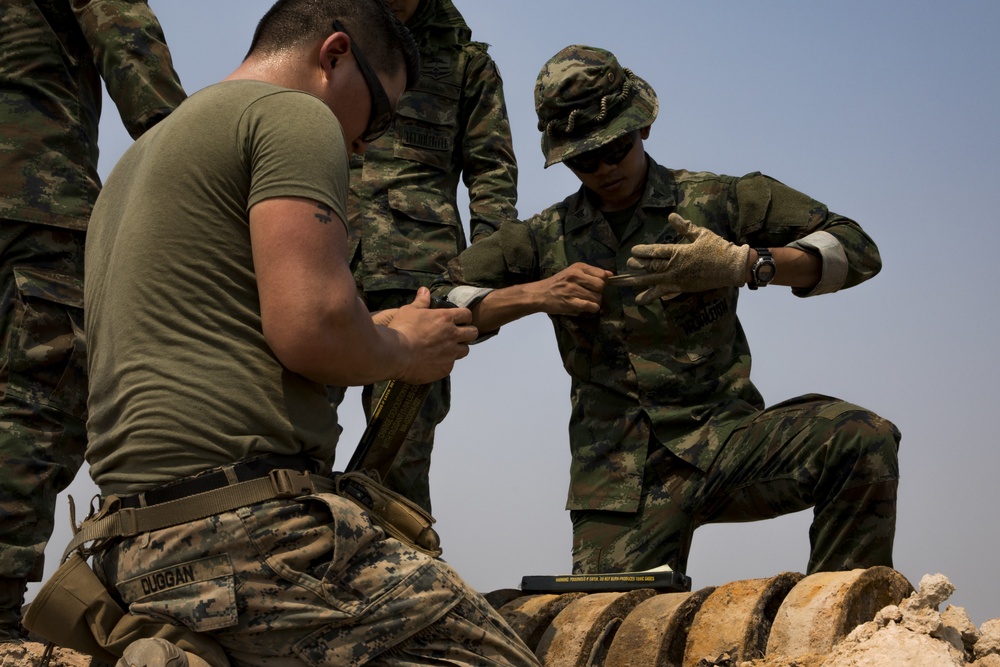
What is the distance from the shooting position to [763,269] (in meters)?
4.69

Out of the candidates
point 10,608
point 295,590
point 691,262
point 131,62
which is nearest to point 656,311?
point 691,262

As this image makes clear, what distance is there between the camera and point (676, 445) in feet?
16.0

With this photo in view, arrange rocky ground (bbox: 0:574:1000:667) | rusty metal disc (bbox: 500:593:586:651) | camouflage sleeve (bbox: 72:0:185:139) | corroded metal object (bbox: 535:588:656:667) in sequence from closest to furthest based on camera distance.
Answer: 1. rocky ground (bbox: 0:574:1000:667)
2. corroded metal object (bbox: 535:588:656:667)
3. rusty metal disc (bbox: 500:593:586:651)
4. camouflage sleeve (bbox: 72:0:185:139)

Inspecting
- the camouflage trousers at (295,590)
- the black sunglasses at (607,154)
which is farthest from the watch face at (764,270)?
the camouflage trousers at (295,590)

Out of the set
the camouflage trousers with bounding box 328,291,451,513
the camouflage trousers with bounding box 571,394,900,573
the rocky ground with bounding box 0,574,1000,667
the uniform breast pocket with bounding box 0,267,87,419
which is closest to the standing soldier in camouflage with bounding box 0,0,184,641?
the uniform breast pocket with bounding box 0,267,87,419

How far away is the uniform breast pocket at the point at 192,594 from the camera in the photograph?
2398mm

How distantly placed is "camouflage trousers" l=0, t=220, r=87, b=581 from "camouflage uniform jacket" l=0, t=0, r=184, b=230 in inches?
5.2

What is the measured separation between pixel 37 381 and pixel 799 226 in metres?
2.99

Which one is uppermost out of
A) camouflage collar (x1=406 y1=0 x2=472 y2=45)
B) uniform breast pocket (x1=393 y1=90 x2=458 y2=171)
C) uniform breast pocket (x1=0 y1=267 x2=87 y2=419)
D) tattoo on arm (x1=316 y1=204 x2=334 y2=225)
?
camouflage collar (x1=406 y1=0 x2=472 y2=45)

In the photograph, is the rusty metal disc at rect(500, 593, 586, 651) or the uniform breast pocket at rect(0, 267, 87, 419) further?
the uniform breast pocket at rect(0, 267, 87, 419)

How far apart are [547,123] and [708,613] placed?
2.29 m

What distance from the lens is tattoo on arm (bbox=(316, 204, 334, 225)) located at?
244 centimetres

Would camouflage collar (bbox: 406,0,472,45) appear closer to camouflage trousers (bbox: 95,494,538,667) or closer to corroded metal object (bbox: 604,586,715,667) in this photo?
corroded metal object (bbox: 604,586,715,667)

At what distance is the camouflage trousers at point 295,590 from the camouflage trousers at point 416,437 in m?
2.37
